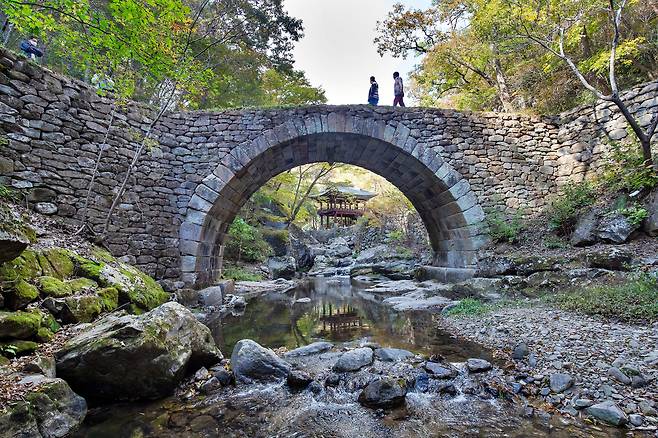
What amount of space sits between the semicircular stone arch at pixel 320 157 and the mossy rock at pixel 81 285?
2.82 m

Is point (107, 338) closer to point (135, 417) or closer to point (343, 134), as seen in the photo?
point (135, 417)

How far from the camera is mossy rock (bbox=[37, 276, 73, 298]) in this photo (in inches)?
131

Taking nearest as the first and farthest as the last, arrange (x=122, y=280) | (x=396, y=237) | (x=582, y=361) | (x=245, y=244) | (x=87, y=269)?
(x=582, y=361) → (x=87, y=269) → (x=122, y=280) → (x=245, y=244) → (x=396, y=237)

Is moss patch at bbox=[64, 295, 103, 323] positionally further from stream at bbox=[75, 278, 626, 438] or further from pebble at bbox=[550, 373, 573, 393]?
pebble at bbox=[550, 373, 573, 393]

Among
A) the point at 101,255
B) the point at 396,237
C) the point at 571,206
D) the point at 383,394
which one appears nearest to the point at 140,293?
the point at 101,255

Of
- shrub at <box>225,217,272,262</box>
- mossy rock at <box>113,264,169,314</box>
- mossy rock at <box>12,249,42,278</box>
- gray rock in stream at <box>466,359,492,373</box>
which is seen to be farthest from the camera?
shrub at <box>225,217,272,262</box>

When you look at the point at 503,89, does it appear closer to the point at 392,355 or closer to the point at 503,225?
the point at 503,225

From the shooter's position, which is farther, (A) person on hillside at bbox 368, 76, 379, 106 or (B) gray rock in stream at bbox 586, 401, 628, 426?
(A) person on hillside at bbox 368, 76, 379, 106

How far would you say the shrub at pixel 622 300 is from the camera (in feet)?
11.2

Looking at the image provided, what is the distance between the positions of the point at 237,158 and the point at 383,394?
5904 millimetres

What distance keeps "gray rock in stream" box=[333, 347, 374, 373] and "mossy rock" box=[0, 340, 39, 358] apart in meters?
2.77

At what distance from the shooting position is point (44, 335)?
9.46 feet

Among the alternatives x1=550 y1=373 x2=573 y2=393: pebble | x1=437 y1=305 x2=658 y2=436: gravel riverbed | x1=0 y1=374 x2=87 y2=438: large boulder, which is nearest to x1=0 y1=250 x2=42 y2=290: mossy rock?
x1=0 y1=374 x2=87 y2=438: large boulder

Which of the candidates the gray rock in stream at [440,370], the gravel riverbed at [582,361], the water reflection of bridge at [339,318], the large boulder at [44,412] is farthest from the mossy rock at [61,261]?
the gravel riverbed at [582,361]
